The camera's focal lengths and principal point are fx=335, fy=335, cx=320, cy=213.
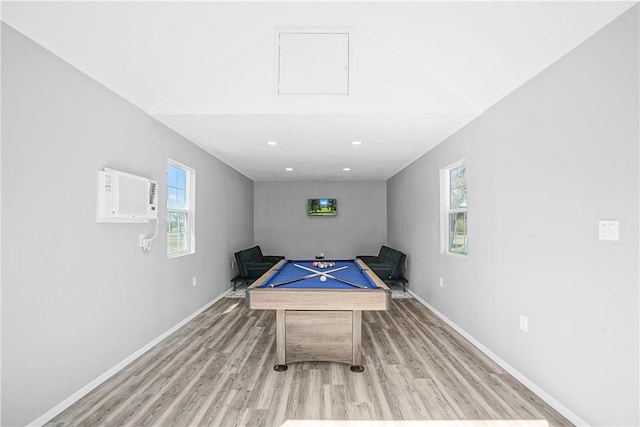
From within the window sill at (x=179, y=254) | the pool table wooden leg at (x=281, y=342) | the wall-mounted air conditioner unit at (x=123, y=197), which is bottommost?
the pool table wooden leg at (x=281, y=342)

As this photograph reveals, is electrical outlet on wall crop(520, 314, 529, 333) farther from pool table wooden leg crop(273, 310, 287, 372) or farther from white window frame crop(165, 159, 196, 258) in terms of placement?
white window frame crop(165, 159, 196, 258)

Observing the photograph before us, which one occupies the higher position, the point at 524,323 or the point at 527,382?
the point at 524,323

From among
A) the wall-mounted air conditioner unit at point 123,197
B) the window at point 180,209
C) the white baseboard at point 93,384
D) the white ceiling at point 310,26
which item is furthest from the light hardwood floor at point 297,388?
the white ceiling at point 310,26

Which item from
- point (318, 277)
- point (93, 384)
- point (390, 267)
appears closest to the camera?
point (93, 384)

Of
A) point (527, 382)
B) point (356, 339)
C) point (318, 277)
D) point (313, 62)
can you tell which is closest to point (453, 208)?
point (318, 277)

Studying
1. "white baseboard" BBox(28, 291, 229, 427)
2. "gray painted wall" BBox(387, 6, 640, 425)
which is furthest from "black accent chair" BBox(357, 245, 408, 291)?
"white baseboard" BBox(28, 291, 229, 427)

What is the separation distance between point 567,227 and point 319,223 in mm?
6480

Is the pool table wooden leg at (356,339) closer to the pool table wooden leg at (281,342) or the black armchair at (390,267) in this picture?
the pool table wooden leg at (281,342)

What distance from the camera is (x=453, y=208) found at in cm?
448

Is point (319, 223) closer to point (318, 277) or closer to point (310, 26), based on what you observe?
point (318, 277)

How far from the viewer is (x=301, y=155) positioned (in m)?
5.23

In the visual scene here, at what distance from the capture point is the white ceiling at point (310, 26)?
7.22ft

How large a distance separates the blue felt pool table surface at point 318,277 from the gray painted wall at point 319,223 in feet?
12.9

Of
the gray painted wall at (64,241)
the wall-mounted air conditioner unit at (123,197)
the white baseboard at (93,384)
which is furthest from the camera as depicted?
the wall-mounted air conditioner unit at (123,197)
